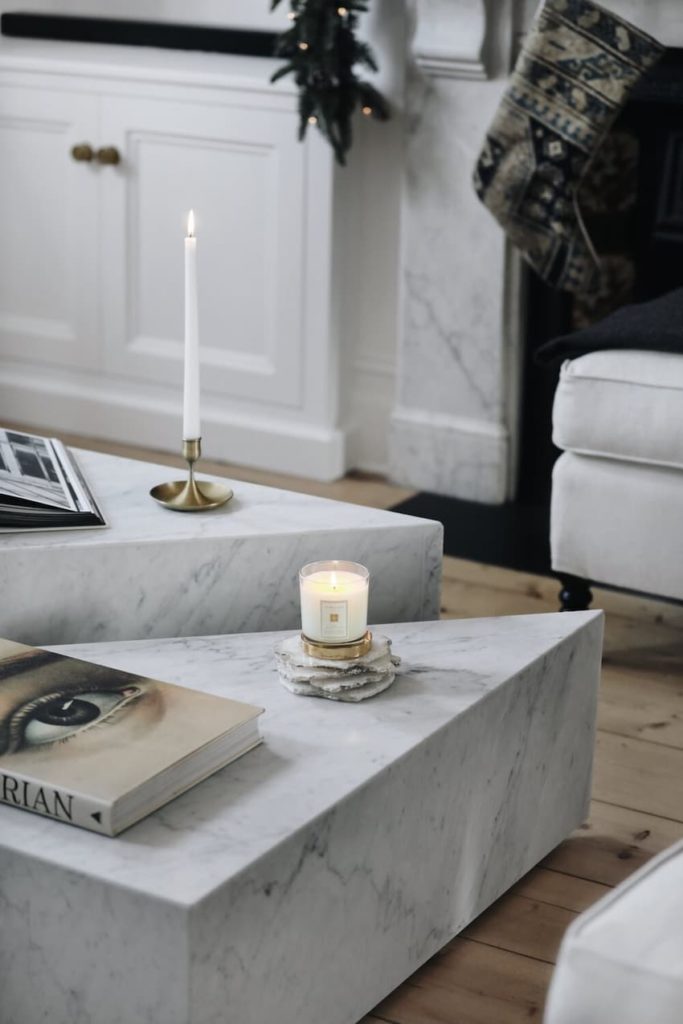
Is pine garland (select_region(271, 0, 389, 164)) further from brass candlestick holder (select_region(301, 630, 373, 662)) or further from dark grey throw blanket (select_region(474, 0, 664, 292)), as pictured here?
brass candlestick holder (select_region(301, 630, 373, 662))

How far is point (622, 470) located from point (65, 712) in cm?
111

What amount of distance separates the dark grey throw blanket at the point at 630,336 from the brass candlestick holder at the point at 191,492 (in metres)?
0.65

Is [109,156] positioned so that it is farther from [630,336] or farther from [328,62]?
[630,336]

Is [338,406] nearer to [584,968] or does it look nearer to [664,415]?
[664,415]

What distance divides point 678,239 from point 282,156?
804 millimetres

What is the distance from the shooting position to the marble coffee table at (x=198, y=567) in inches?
64.8

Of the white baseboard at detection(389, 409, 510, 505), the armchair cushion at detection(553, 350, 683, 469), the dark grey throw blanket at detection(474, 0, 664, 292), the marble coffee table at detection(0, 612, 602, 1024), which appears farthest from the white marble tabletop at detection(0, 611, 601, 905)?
the white baseboard at detection(389, 409, 510, 505)

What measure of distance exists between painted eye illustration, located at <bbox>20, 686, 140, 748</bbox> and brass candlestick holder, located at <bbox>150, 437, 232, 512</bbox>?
432 mm

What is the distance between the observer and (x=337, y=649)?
1.46 m

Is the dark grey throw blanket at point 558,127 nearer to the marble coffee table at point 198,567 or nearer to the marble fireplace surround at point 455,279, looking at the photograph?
the marble fireplace surround at point 455,279


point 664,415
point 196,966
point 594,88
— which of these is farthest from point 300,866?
point 594,88

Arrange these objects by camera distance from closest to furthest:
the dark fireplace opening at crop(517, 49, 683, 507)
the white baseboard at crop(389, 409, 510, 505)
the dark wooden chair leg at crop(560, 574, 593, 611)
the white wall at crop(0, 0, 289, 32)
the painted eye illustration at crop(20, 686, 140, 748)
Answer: the painted eye illustration at crop(20, 686, 140, 748) → the dark wooden chair leg at crop(560, 574, 593, 611) → the dark fireplace opening at crop(517, 49, 683, 507) → the white baseboard at crop(389, 409, 510, 505) → the white wall at crop(0, 0, 289, 32)

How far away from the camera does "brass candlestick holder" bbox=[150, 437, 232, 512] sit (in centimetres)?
178

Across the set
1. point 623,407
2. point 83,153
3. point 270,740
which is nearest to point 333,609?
point 270,740
